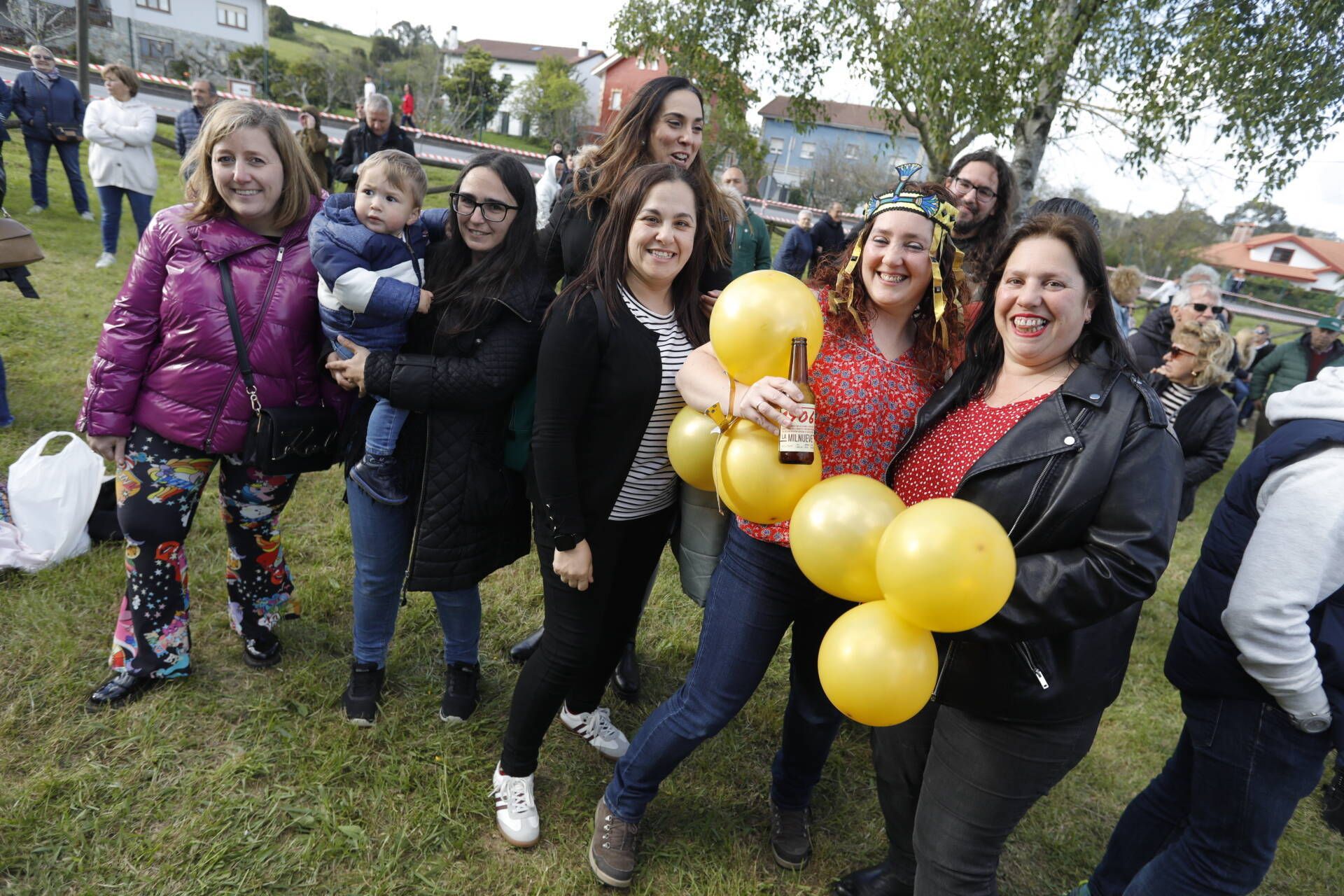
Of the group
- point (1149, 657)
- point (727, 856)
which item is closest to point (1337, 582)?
point (727, 856)

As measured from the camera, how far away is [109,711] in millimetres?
2688

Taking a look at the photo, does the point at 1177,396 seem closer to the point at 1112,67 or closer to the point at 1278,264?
the point at 1112,67

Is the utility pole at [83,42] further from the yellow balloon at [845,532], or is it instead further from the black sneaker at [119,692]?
the yellow balloon at [845,532]

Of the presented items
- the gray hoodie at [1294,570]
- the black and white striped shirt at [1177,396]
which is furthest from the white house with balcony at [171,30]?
the gray hoodie at [1294,570]

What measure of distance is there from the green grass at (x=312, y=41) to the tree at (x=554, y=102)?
36.5 ft

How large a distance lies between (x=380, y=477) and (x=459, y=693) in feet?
3.25

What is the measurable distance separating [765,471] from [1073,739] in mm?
937

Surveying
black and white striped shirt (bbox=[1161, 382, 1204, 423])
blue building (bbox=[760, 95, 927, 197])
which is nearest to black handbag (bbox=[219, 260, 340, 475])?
black and white striped shirt (bbox=[1161, 382, 1204, 423])

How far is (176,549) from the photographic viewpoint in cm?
265

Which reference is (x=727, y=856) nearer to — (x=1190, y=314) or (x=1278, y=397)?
(x=1278, y=397)

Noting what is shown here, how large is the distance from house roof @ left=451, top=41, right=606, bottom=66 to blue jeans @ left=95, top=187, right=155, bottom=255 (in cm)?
6067

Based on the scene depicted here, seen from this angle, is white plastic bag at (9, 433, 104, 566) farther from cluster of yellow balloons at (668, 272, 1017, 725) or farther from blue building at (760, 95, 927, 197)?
blue building at (760, 95, 927, 197)

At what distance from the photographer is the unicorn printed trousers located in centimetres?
249

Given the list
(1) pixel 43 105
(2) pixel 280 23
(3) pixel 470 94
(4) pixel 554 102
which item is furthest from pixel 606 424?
(2) pixel 280 23
